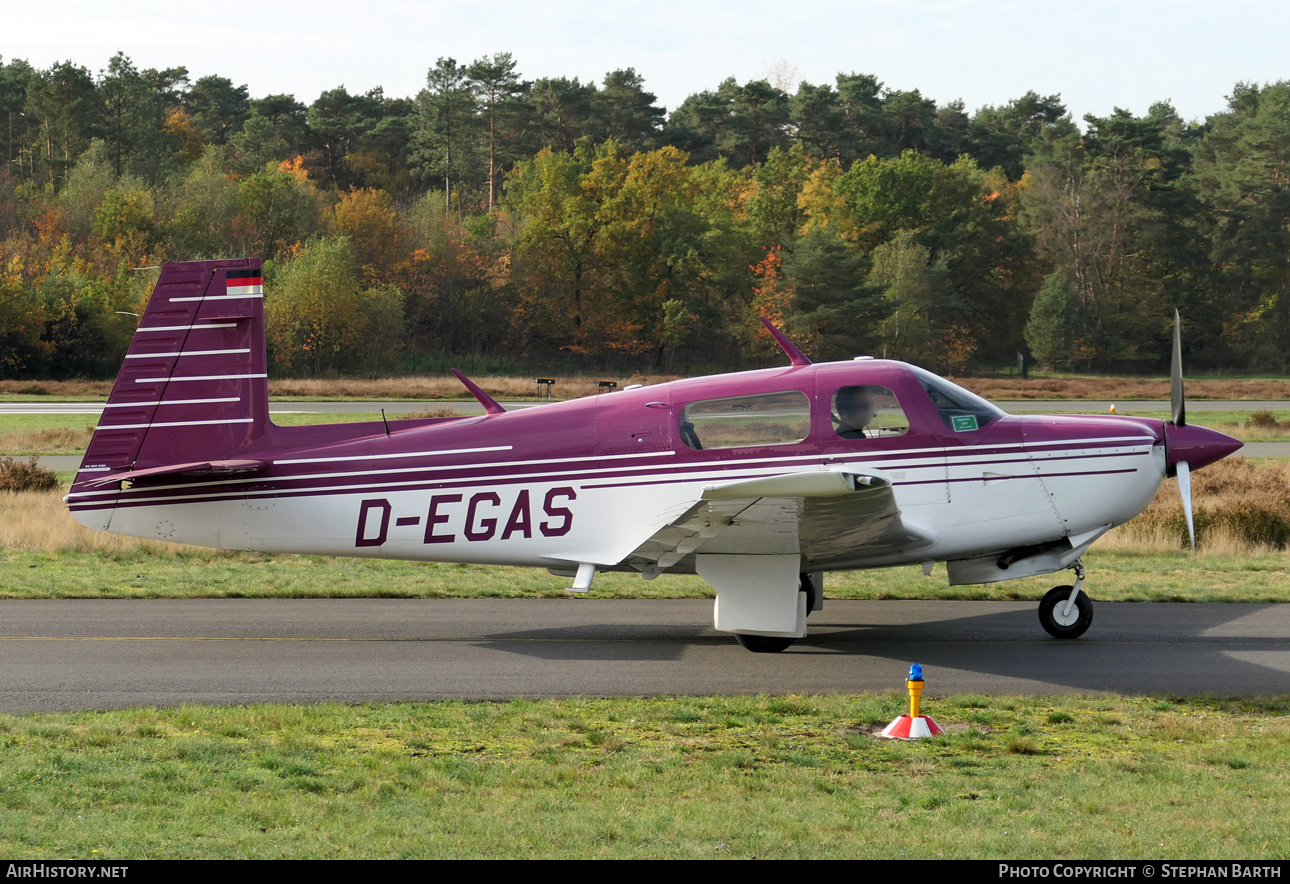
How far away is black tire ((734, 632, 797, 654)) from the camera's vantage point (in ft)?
34.4

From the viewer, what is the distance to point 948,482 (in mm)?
10391

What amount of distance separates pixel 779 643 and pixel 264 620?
17.0ft

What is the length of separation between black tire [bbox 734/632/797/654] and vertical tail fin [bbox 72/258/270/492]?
4893 mm

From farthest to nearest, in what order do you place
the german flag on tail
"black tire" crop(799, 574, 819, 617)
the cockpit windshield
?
"black tire" crop(799, 574, 819, 617) < the german flag on tail < the cockpit windshield

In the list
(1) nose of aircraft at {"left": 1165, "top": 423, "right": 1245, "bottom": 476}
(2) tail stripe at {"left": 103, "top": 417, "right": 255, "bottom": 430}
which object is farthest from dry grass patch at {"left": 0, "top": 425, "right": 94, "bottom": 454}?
(1) nose of aircraft at {"left": 1165, "top": 423, "right": 1245, "bottom": 476}

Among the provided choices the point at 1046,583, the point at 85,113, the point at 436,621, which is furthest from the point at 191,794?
the point at 85,113

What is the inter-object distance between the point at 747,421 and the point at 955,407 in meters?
1.91

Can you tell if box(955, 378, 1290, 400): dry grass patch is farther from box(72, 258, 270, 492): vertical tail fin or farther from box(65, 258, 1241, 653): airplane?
box(72, 258, 270, 492): vertical tail fin

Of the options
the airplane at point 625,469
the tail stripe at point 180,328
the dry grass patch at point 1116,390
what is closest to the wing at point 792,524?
the airplane at point 625,469

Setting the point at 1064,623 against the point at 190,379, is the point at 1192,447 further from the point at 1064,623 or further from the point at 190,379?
the point at 190,379

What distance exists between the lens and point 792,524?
375 inches

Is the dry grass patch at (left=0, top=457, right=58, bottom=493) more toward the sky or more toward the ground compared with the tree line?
more toward the ground

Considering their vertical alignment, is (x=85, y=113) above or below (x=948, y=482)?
above

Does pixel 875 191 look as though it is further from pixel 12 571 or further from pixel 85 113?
pixel 12 571
